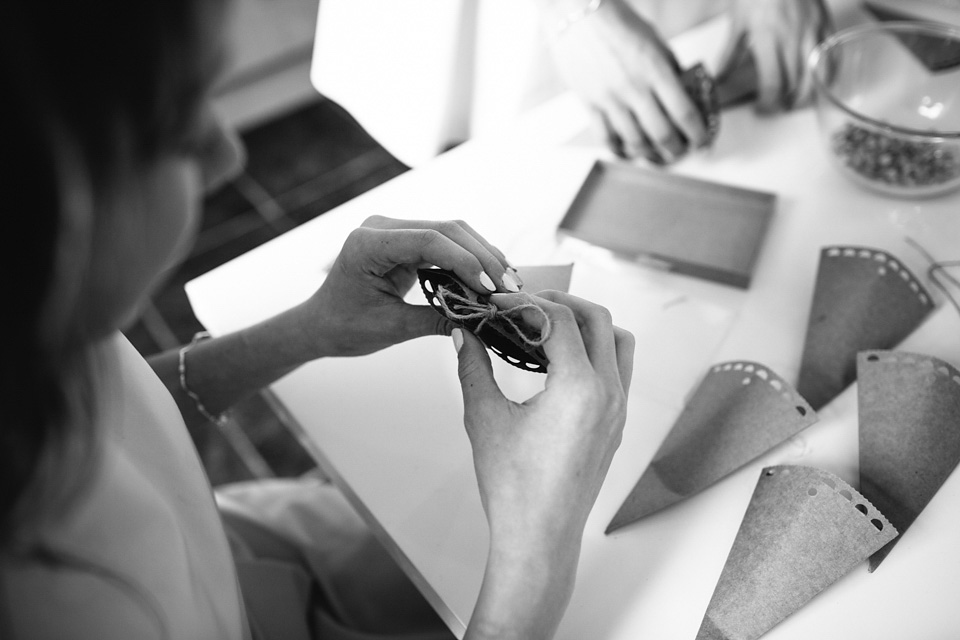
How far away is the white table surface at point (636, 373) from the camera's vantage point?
0.58m

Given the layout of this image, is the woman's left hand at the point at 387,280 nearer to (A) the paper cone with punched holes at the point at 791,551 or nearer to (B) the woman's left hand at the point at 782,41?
(A) the paper cone with punched holes at the point at 791,551

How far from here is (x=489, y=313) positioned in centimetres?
59

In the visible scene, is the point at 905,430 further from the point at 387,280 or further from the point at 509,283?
the point at 387,280

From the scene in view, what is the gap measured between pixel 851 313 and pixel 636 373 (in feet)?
0.77

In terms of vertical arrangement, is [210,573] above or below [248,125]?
above

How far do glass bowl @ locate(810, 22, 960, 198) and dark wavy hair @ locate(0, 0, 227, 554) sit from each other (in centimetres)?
77

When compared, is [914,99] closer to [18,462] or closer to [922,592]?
[922,592]

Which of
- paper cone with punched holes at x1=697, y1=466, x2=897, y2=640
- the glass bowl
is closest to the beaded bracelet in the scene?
paper cone with punched holes at x1=697, y1=466, x2=897, y2=640

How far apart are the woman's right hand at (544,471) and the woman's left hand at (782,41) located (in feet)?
1.93

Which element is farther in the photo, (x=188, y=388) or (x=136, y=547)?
(x=188, y=388)

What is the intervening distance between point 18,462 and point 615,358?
1.33 ft

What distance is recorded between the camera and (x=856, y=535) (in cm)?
58

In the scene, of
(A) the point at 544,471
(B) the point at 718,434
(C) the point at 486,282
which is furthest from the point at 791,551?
(C) the point at 486,282

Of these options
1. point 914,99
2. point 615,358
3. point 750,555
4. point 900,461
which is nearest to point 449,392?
point 615,358
